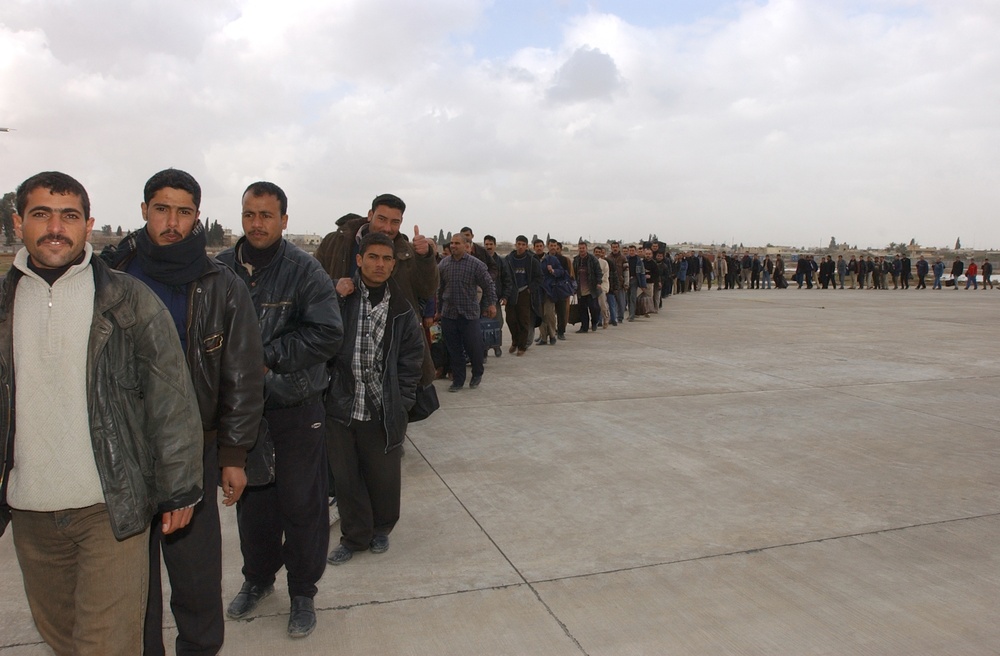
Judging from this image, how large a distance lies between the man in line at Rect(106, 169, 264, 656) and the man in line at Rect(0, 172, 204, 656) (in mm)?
225

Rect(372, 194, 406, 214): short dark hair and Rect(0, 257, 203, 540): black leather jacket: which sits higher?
Rect(372, 194, 406, 214): short dark hair

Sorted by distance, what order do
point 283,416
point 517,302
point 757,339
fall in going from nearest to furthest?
1. point 283,416
2. point 517,302
3. point 757,339

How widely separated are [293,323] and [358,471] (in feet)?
3.39

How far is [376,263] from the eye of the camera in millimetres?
3756

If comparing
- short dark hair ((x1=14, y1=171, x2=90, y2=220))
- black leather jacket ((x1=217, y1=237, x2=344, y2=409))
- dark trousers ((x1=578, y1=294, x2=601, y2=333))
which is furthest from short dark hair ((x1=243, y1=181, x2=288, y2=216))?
dark trousers ((x1=578, y1=294, x2=601, y2=333))

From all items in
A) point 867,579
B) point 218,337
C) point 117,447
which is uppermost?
point 218,337

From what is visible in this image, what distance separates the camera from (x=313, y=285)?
3.15 meters

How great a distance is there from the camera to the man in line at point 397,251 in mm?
4559

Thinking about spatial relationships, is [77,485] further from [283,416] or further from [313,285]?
[313,285]

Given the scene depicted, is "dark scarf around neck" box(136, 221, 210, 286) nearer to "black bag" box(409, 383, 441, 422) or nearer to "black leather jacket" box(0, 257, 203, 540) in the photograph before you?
"black leather jacket" box(0, 257, 203, 540)

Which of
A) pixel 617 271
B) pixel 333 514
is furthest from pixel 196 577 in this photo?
pixel 617 271

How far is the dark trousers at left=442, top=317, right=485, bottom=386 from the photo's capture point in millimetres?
Answer: 8086

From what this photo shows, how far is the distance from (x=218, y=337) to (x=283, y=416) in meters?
0.73

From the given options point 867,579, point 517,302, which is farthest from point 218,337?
point 517,302
